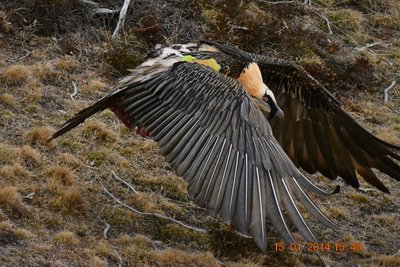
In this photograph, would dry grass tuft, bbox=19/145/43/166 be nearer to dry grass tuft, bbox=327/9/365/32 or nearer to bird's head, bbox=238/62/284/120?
bird's head, bbox=238/62/284/120

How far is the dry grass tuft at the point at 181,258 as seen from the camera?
586 centimetres

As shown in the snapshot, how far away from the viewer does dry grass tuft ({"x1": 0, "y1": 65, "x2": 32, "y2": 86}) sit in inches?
311

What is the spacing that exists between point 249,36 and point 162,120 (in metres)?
4.28

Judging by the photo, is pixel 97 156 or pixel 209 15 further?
pixel 209 15

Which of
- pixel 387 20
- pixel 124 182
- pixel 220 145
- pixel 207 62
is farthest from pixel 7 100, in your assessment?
pixel 387 20

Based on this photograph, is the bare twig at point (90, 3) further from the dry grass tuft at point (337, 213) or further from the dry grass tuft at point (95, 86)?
the dry grass tuft at point (337, 213)

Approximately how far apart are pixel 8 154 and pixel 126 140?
1329 millimetres

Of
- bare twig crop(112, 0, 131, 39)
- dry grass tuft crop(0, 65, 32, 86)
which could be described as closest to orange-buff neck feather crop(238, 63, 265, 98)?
dry grass tuft crop(0, 65, 32, 86)

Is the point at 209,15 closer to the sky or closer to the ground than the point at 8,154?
closer to the sky

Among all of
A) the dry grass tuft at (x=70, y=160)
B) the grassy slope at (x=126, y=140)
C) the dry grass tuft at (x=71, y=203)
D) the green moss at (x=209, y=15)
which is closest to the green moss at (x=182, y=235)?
the grassy slope at (x=126, y=140)

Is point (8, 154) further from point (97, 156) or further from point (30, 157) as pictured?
point (97, 156)

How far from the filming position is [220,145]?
5652mm
